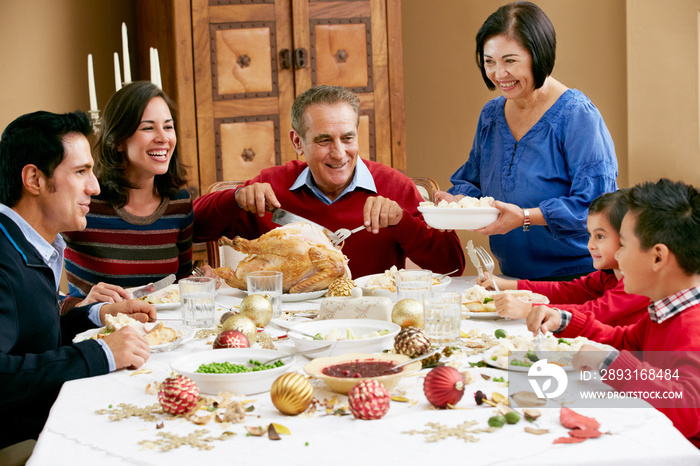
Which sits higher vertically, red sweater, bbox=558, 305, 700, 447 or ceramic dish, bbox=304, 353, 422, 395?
ceramic dish, bbox=304, 353, 422, 395

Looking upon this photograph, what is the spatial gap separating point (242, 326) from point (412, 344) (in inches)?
17.2

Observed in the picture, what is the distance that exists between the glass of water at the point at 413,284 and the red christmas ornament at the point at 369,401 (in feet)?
2.28

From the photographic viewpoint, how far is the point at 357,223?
118 inches

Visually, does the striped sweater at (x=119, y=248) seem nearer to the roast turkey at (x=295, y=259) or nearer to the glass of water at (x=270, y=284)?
the roast turkey at (x=295, y=259)

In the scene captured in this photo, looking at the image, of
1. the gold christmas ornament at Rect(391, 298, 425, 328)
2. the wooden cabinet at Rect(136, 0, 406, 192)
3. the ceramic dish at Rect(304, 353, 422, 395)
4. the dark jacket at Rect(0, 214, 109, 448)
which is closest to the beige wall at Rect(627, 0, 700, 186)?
the wooden cabinet at Rect(136, 0, 406, 192)

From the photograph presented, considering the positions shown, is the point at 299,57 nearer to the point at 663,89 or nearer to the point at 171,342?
the point at 663,89

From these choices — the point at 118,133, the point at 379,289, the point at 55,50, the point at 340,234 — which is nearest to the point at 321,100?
the point at 340,234

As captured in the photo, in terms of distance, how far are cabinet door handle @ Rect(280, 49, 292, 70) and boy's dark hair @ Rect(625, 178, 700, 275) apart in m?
3.11

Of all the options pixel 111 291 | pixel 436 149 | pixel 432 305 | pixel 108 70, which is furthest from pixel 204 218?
pixel 436 149

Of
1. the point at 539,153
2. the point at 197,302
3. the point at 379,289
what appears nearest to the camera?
the point at 197,302

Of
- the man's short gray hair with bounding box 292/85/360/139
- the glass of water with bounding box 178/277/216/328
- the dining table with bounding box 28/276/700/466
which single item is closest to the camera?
the dining table with bounding box 28/276/700/466

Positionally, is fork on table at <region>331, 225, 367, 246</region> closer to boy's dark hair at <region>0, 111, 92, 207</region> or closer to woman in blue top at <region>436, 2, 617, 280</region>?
woman in blue top at <region>436, 2, 617, 280</region>

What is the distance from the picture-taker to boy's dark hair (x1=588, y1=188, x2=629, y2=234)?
2010 mm

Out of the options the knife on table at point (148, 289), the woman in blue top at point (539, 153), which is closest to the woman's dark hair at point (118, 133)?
the knife on table at point (148, 289)
